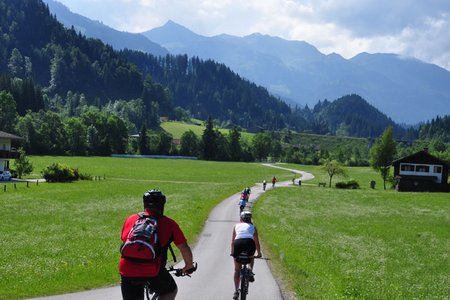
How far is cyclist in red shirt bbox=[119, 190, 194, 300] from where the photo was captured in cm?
800

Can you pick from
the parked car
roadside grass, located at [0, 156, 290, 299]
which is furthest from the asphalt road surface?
the parked car

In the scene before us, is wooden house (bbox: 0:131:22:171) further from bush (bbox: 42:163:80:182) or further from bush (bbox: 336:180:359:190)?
bush (bbox: 336:180:359:190)

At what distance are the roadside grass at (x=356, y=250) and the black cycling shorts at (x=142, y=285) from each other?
785cm

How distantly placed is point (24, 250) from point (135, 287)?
16.3m

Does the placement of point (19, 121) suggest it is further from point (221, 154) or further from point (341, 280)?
point (341, 280)

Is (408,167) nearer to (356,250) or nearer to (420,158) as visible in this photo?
(420,158)

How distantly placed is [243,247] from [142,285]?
5.90 metres

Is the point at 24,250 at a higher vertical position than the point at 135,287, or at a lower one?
lower

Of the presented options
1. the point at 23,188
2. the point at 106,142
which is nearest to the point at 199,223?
the point at 23,188

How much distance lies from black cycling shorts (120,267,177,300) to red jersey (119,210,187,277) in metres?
0.12

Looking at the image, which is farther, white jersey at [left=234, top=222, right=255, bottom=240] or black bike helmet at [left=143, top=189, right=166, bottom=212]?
white jersey at [left=234, top=222, right=255, bottom=240]

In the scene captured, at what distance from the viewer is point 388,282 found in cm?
1858

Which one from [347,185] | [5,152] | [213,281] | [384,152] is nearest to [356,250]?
[213,281]

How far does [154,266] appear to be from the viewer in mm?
8000
